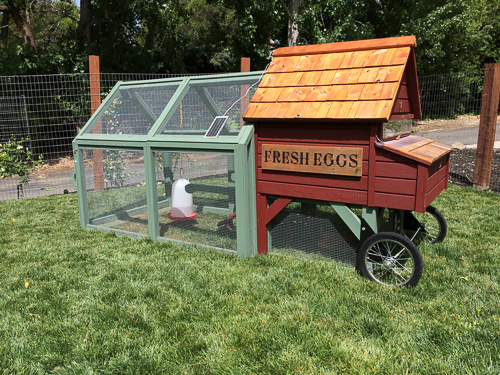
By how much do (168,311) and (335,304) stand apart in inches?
50.8

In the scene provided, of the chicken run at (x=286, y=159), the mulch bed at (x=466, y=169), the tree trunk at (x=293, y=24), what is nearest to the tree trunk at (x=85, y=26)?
the tree trunk at (x=293, y=24)

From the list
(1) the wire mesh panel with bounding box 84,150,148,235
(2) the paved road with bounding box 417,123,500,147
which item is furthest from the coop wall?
(2) the paved road with bounding box 417,123,500,147

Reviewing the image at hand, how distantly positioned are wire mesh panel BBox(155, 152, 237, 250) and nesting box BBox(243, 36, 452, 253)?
43 centimetres

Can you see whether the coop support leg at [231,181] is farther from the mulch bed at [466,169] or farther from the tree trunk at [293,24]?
the tree trunk at [293,24]

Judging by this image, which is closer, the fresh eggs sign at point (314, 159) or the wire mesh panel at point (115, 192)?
the fresh eggs sign at point (314, 159)

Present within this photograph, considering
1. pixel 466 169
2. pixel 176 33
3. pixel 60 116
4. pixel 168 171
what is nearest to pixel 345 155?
pixel 168 171

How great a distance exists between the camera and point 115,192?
5273 mm

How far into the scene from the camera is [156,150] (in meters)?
4.51

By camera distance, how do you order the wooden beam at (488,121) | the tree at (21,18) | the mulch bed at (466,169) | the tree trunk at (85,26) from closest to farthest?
the wooden beam at (488,121) < the mulch bed at (466,169) < the tree at (21,18) < the tree trunk at (85,26)

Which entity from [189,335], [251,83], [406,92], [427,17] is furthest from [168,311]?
[427,17]

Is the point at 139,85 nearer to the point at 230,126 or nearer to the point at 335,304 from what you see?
the point at 230,126

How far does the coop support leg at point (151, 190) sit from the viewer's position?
457cm

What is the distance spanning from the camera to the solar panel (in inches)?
163

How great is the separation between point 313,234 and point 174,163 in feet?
7.03
